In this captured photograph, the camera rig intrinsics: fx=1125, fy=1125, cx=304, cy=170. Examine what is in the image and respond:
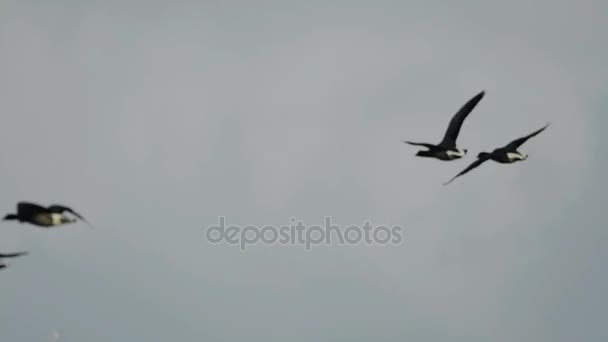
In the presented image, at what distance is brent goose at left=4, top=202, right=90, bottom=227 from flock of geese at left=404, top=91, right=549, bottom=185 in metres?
24.7

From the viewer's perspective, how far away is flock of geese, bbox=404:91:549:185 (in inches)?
3063

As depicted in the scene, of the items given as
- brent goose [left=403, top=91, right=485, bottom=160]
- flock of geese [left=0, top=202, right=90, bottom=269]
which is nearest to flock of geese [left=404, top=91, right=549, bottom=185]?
brent goose [left=403, top=91, right=485, bottom=160]

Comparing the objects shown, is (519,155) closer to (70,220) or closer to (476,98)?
(476,98)

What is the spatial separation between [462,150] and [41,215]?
30.2 meters

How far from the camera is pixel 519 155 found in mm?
80750

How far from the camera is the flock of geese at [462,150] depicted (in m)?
77.8

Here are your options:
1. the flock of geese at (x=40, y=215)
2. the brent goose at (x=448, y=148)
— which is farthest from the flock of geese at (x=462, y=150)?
the flock of geese at (x=40, y=215)

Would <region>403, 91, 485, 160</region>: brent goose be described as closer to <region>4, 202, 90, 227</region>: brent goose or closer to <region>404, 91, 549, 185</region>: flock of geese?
<region>404, 91, 549, 185</region>: flock of geese

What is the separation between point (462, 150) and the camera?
7875cm

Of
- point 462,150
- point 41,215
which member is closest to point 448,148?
point 462,150

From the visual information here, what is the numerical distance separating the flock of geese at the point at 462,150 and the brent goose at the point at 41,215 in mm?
24735

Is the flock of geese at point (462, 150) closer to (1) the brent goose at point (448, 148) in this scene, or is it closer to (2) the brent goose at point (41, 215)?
(1) the brent goose at point (448, 148)

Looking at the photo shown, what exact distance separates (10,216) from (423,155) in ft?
94.3

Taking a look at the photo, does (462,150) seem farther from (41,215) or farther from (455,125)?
(41,215)
